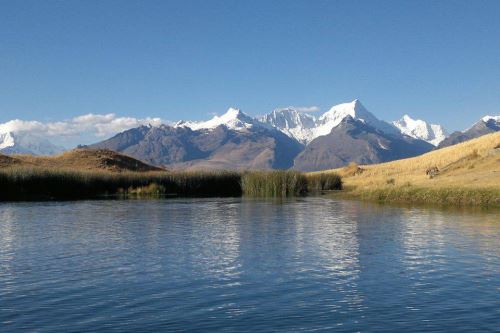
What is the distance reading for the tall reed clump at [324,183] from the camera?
9581 cm

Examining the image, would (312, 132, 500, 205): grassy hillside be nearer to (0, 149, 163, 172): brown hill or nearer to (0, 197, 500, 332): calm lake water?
(0, 197, 500, 332): calm lake water

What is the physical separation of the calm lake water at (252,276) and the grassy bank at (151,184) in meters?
39.0

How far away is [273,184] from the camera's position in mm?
85062

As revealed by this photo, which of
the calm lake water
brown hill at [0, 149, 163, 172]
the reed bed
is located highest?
brown hill at [0, 149, 163, 172]

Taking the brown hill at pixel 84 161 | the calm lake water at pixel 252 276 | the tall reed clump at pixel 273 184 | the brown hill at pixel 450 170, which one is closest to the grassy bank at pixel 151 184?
the tall reed clump at pixel 273 184

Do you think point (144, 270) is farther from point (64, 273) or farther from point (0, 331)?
point (0, 331)

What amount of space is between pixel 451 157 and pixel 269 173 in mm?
32848

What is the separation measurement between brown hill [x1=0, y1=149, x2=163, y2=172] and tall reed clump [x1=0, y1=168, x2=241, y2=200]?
3741 centimetres

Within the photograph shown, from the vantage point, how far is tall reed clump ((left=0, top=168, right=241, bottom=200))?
78.1 m

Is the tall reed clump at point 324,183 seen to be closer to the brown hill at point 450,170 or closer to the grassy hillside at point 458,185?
the brown hill at point 450,170

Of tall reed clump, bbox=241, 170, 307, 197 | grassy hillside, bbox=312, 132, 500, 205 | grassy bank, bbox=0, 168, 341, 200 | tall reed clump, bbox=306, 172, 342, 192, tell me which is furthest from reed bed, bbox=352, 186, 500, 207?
tall reed clump, bbox=306, 172, 342, 192

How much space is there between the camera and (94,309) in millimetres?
18344

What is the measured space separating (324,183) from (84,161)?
208 feet

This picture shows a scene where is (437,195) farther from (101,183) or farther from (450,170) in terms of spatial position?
(101,183)
